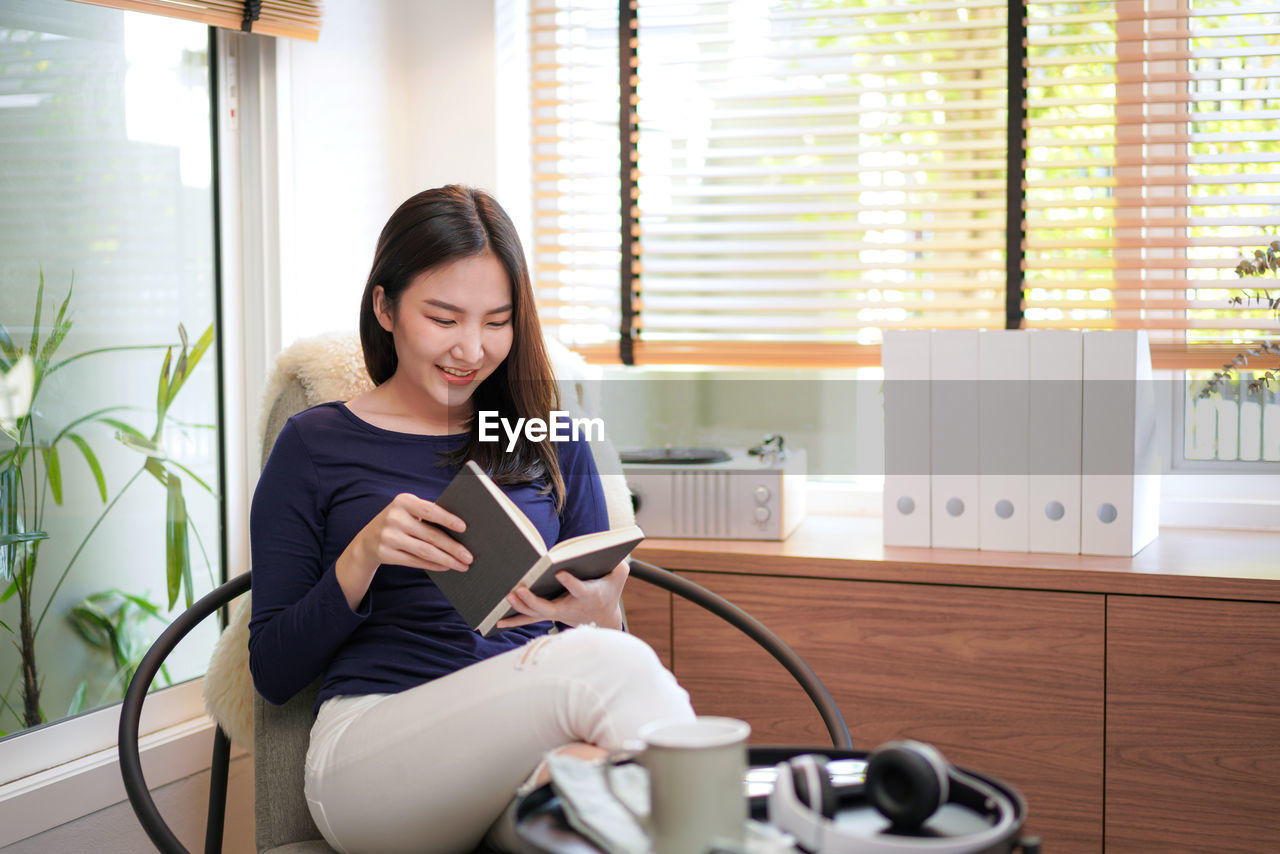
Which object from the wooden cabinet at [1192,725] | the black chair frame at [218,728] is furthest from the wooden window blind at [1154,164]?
the black chair frame at [218,728]

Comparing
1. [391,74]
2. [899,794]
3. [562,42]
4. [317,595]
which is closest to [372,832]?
[317,595]

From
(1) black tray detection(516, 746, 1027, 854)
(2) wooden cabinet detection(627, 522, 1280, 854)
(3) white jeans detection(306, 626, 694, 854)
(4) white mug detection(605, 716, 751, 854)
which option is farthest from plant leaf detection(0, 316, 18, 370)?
(4) white mug detection(605, 716, 751, 854)

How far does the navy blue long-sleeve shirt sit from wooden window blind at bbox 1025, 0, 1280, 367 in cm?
140

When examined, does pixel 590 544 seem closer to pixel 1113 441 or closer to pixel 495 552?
pixel 495 552

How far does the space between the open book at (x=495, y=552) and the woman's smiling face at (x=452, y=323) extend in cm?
31

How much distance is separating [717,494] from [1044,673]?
2.14 feet

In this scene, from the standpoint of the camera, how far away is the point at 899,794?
82cm

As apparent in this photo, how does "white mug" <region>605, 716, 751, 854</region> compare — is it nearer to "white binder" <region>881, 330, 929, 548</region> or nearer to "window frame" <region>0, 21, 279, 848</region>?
"white binder" <region>881, 330, 929, 548</region>

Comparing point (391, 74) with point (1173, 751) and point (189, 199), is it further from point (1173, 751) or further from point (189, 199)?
point (1173, 751)

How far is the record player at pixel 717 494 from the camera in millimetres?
2041

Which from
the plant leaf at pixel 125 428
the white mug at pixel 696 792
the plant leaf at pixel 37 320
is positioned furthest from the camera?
the plant leaf at pixel 125 428

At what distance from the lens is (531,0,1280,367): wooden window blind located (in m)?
2.12

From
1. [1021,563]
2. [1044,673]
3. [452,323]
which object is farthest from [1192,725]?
[452,323]

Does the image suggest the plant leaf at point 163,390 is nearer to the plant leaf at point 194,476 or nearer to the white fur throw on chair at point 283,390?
the plant leaf at point 194,476
